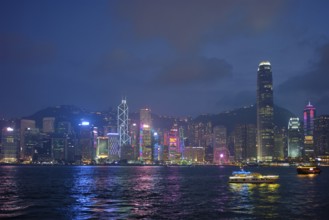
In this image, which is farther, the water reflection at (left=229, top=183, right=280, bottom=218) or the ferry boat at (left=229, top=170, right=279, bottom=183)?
the ferry boat at (left=229, top=170, right=279, bottom=183)

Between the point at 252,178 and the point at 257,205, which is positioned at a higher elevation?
the point at 252,178

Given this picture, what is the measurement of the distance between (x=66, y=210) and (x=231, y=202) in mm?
28131

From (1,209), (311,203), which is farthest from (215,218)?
(1,209)

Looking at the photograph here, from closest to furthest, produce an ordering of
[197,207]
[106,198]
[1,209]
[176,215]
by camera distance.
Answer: [176,215] < [1,209] < [197,207] < [106,198]

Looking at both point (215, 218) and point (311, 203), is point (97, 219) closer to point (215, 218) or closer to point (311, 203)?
point (215, 218)

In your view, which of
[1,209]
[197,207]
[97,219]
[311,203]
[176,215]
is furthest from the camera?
[311,203]

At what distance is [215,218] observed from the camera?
5894 centimetres

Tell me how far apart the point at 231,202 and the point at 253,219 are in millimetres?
20690

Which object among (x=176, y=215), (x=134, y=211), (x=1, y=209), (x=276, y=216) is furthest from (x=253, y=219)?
(x=1, y=209)

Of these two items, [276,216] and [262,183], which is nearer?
[276,216]

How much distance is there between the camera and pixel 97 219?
57.2 metres

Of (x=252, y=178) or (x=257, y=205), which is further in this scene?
(x=252, y=178)

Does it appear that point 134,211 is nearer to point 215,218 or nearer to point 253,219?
point 215,218

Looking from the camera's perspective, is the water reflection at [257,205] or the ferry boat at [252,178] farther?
the ferry boat at [252,178]
